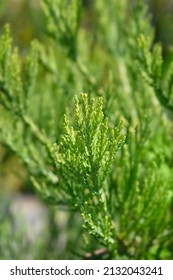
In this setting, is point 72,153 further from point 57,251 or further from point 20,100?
point 57,251

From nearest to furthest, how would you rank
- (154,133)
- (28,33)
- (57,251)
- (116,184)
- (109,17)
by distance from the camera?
(116,184), (154,133), (109,17), (57,251), (28,33)

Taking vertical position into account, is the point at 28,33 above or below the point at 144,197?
above

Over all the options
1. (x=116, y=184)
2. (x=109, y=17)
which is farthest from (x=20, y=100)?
(x=109, y=17)

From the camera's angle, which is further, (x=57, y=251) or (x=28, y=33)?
(x=28, y=33)

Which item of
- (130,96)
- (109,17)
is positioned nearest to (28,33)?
(109,17)
